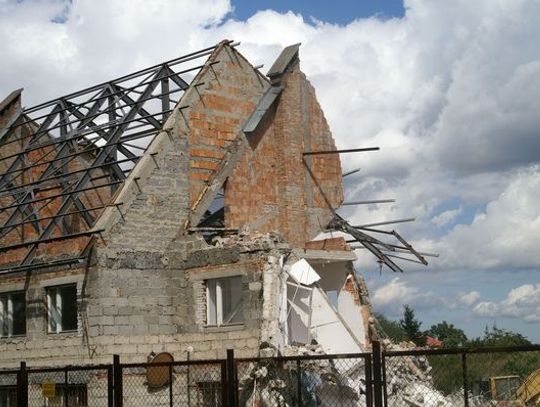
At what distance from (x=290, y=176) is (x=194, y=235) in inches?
155

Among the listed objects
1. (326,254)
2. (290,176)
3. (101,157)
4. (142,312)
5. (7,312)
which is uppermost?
(101,157)

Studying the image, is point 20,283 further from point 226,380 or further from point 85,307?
point 226,380

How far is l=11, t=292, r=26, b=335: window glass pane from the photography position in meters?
22.8

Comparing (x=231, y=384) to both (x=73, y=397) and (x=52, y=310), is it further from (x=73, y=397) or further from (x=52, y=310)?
(x=52, y=310)

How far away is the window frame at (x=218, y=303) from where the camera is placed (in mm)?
20312

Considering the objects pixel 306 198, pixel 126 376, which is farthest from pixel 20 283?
pixel 306 198

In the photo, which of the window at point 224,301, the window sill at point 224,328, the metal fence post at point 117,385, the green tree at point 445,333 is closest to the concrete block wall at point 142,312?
the window sill at point 224,328

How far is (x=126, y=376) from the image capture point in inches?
769

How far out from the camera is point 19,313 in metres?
23.0

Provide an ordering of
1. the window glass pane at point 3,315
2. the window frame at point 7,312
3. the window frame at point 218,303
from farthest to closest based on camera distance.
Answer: the window glass pane at point 3,315, the window frame at point 7,312, the window frame at point 218,303

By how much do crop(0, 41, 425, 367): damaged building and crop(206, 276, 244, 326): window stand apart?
0.03m

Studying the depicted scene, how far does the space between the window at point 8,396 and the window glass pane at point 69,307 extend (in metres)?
2.13

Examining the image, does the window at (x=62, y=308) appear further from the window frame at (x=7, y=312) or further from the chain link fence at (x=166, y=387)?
the chain link fence at (x=166, y=387)

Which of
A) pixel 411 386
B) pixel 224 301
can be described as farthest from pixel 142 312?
pixel 411 386
